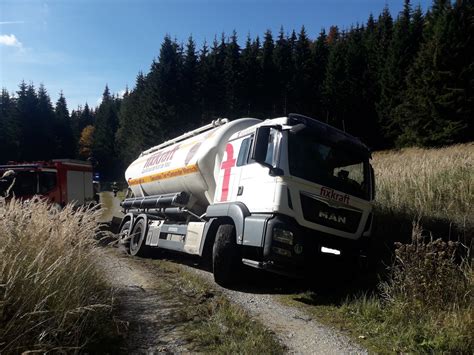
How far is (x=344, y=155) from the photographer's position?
7270mm

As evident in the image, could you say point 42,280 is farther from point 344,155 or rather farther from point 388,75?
point 388,75

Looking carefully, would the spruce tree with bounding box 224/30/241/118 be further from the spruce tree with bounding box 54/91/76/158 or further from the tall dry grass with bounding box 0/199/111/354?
the tall dry grass with bounding box 0/199/111/354

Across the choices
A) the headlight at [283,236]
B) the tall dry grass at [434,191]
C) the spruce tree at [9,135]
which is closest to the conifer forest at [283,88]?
the spruce tree at [9,135]

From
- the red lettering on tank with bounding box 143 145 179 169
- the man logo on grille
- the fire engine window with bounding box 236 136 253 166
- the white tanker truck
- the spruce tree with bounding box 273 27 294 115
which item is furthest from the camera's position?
the spruce tree with bounding box 273 27 294 115

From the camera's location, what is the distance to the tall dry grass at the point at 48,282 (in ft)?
12.0

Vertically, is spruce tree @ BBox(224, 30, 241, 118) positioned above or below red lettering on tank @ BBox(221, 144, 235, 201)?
above

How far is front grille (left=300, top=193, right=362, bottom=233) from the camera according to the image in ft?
21.5

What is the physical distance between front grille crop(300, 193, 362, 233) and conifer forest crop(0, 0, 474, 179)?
3457 centimetres

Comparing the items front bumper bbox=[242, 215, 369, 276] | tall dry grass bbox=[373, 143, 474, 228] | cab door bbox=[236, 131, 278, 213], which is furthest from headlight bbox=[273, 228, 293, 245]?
tall dry grass bbox=[373, 143, 474, 228]

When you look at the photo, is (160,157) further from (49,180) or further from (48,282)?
(48,282)

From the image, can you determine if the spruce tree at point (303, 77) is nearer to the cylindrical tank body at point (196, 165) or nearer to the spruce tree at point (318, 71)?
the spruce tree at point (318, 71)

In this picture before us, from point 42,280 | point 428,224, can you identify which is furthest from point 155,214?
point 42,280

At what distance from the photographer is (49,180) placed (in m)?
16.6

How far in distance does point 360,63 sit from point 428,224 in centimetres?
6134
